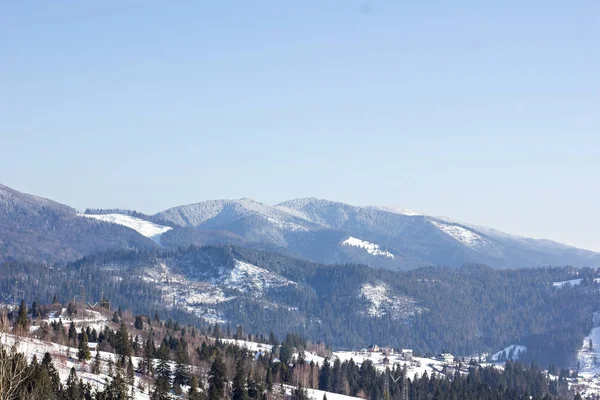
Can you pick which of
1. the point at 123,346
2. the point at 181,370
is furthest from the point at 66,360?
the point at 181,370

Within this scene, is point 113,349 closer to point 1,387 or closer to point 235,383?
point 235,383

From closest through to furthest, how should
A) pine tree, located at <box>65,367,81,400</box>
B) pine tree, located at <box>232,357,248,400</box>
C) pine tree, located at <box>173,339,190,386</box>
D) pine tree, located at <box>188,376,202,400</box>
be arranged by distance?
pine tree, located at <box>65,367,81,400</box>
pine tree, located at <box>188,376,202,400</box>
pine tree, located at <box>232,357,248,400</box>
pine tree, located at <box>173,339,190,386</box>

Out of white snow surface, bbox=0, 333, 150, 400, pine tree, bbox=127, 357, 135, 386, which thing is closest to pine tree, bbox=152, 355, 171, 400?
white snow surface, bbox=0, 333, 150, 400

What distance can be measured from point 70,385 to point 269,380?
69714 mm

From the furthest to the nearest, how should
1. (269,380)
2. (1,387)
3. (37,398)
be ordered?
1. (269,380)
2. (37,398)
3. (1,387)

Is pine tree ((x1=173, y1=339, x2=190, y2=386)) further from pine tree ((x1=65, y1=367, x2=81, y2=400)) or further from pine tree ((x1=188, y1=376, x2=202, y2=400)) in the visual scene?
pine tree ((x1=65, y1=367, x2=81, y2=400))

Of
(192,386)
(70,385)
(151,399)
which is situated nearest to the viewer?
(70,385)

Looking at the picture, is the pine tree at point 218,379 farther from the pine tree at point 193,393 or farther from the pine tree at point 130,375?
the pine tree at point 130,375

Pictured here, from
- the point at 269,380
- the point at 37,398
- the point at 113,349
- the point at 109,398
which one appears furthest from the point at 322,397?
the point at 37,398

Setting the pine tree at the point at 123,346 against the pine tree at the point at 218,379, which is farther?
the pine tree at the point at 123,346

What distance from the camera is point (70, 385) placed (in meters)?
127

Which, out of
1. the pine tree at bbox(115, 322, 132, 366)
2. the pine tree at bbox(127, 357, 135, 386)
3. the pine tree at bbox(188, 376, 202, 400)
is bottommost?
the pine tree at bbox(188, 376, 202, 400)

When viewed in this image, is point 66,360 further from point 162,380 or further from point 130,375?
point 162,380

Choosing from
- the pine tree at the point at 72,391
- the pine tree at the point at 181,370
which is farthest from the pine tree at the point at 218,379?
the pine tree at the point at 72,391
